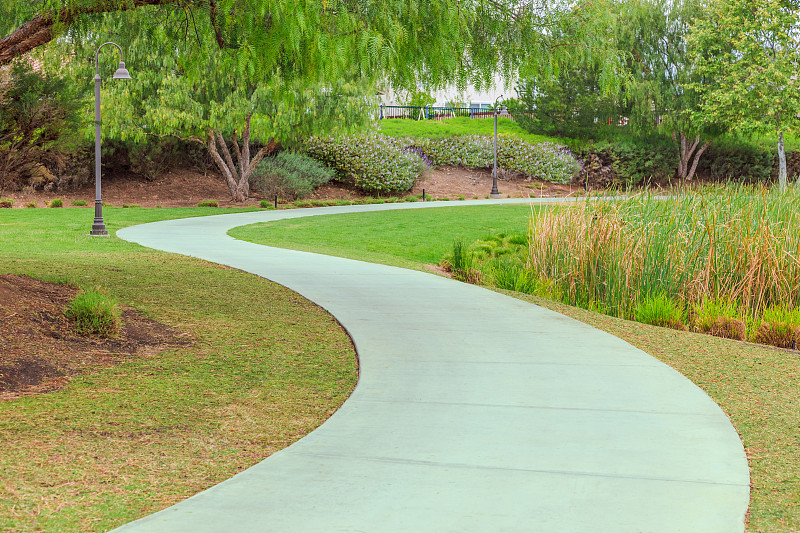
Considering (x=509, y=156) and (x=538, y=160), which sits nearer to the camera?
(x=538, y=160)

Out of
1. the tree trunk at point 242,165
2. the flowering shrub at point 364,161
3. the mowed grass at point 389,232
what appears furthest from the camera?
the flowering shrub at point 364,161

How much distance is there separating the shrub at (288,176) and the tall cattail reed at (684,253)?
24341mm

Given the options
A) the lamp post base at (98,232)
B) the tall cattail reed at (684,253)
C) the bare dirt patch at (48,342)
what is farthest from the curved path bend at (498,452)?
the lamp post base at (98,232)

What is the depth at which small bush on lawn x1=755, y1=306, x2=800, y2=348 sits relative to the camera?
9844 millimetres

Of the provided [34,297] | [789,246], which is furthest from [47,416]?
[789,246]

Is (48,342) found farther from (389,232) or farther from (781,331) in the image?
(389,232)

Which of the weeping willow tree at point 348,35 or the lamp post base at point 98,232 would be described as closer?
the weeping willow tree at point 348,35

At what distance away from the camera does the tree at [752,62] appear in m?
38.8

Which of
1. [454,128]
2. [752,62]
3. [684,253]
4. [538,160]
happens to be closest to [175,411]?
[684,253]

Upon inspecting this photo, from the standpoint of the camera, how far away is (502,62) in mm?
8609

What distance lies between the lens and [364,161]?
39875mm

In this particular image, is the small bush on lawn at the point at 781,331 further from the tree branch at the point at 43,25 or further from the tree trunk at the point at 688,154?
the tree trunk at the point at 688,154

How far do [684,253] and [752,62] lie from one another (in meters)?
33.4

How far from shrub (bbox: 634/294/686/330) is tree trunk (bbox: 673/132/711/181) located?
40.1 metres
